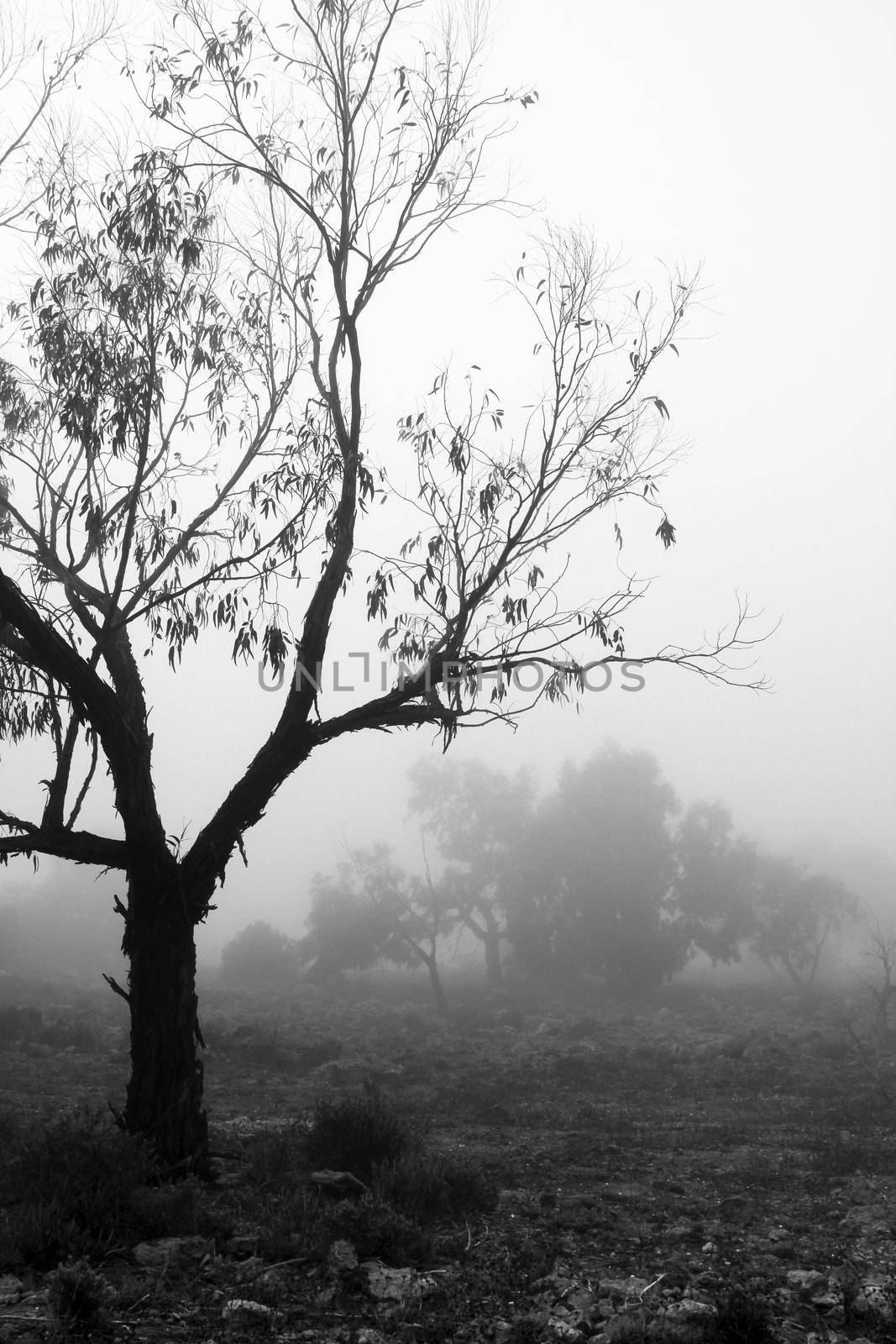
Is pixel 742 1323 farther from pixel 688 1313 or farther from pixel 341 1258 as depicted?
pixel 341 1258

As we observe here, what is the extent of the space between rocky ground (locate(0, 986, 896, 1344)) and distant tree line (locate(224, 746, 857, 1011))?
64.8ft

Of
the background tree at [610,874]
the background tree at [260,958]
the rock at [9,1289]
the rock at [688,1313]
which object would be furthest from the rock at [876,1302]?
the background tree at [260,958]

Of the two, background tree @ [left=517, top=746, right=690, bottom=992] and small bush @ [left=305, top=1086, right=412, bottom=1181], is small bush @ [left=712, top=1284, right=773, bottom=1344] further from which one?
background tree @ [left=517, top=746, right=690, bottom=992]

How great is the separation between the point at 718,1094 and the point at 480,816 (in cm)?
3103

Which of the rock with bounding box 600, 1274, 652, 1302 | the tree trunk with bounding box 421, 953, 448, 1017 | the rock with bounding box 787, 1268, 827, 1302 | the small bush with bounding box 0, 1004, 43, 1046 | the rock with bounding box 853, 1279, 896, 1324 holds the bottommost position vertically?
the tree trunk with bounding box 421, 953, 448, 1017

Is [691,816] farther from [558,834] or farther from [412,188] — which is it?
[412,188]

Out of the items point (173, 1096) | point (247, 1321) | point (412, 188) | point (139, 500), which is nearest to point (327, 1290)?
point (247, 1321)

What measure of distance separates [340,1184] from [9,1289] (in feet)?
10.1

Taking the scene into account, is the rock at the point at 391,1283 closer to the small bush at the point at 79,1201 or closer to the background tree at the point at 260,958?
the small bush at the point at 79,1201

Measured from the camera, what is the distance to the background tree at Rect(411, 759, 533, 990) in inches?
1797

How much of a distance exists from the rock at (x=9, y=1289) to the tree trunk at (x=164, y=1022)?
242cm

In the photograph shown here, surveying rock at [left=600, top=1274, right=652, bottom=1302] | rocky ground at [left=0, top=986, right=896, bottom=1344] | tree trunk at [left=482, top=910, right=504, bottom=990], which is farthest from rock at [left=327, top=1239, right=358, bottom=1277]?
tree trunk at [left=482, top=910, right=504, bottom=990]

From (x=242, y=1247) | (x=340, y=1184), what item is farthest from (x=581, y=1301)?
(x=340, y=1184)

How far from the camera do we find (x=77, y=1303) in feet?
16.5
